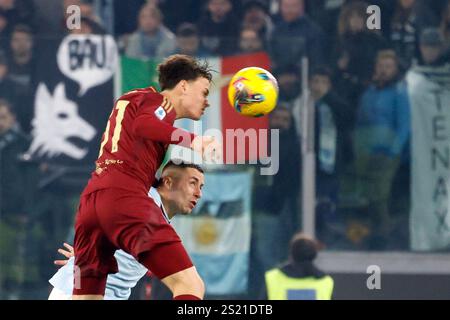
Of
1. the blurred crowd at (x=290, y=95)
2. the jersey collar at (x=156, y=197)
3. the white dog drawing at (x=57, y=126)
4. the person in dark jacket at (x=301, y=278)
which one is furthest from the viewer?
the white dog drawing at (x=57, y=126)

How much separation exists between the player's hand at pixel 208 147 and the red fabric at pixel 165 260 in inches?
26.2

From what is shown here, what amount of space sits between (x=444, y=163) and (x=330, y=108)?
3.68 feet

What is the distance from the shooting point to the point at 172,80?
8.62 metres

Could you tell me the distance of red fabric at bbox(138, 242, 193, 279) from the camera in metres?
→ 8.20

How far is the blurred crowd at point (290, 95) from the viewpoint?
41.0ft

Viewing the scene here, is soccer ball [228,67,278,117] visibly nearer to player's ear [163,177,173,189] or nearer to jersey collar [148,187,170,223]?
player's ear [163,177,173,189]

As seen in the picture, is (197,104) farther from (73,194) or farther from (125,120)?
(73,194)

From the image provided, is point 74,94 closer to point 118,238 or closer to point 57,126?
point 57,126

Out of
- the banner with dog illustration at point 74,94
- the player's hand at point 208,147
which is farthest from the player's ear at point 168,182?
the banner with dog illustration at point 74,94

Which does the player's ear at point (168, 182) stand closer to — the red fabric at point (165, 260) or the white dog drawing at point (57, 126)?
the red fabric at point (165, 260)

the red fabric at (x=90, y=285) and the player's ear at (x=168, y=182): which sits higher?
the player's ear at (x=168, y=182)

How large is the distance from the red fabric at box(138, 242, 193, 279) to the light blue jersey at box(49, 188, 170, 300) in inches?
21.1

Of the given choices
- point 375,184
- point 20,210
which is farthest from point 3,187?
point 375,184
